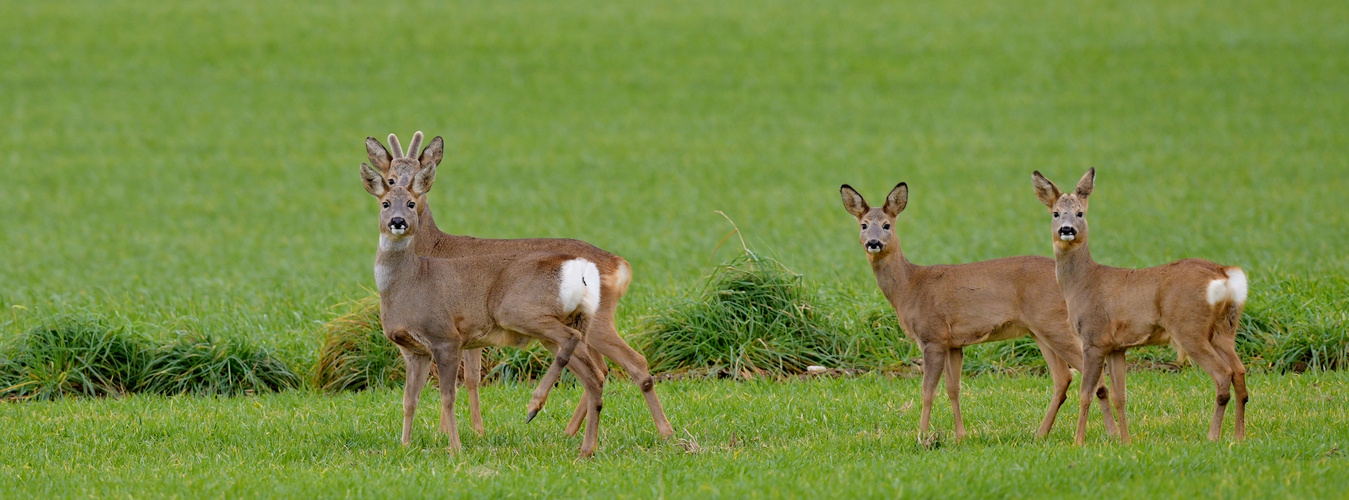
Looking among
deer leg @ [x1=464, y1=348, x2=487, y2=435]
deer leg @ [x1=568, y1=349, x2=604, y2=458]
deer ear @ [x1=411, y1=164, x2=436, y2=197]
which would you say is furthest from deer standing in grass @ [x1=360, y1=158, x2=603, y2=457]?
deer leg @ [x1=464, y1=348, x2=487, y2=435]

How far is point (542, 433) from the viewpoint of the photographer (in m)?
8.12

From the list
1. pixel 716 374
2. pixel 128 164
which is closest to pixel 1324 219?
pixel 716 374

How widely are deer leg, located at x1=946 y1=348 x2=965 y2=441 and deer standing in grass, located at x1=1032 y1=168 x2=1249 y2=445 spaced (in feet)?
2.03

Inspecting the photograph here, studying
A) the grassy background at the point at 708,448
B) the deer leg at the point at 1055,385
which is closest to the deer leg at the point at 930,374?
the grassy background at the point at 708,448

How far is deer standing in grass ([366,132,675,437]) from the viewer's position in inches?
306

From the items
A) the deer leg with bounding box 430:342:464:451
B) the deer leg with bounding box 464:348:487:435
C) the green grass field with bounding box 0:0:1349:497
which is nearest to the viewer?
the green grass field with bounding box 0:0:1349:497

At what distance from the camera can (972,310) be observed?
7.69 meters

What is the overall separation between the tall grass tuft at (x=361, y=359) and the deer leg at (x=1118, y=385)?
13.1 feet

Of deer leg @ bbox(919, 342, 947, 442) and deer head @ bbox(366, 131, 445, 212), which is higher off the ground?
deer head @ bbox(366, 131, 445, 212)

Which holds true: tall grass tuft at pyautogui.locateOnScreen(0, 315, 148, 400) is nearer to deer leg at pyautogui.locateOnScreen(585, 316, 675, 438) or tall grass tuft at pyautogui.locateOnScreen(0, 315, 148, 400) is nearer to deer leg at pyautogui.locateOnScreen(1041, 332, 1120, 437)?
deer leg at pyautogui.locateOnScreen(585, 316, 675, 438)

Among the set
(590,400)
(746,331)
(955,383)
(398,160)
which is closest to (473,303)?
(590,400)

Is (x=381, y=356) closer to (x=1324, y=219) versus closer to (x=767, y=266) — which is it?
(x=767, y=266)

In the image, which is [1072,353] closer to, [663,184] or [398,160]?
[398,160]

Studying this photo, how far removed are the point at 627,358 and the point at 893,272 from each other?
59.3 inches
